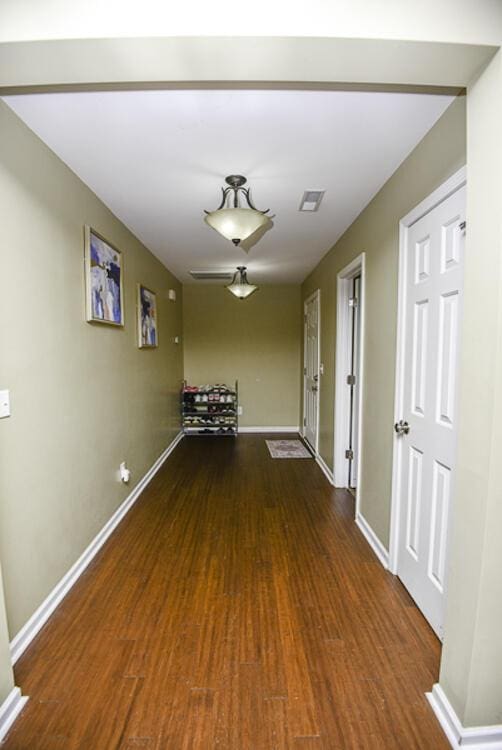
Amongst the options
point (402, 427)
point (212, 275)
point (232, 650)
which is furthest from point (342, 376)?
point (212, 275)

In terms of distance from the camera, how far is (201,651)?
158 centimetres

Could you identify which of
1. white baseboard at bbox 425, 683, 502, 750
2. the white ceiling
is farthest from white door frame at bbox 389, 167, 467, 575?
white baseboard at bbox 425, 683, 502, 750

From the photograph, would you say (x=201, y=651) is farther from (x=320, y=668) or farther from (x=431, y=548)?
(x=431, y=548)

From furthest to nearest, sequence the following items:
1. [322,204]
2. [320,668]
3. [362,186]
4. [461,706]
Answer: [322,204], [362,186], [320,668], [461,706]

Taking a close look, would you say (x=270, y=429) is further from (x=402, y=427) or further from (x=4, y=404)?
(x=4, y=404)

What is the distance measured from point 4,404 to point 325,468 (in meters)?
3.17

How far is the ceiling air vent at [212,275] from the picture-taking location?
4.69 meters

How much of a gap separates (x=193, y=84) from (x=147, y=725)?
236 centimetres

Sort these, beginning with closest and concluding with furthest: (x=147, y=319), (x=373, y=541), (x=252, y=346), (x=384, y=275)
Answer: (x=384, y=275)
(x=373, y=541)
(x=147, y=319)
(x=252, y=346)

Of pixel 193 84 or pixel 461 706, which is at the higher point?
pixel 193 84

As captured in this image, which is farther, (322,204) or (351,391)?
(351,391)

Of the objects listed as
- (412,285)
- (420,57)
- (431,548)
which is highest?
(420,57)

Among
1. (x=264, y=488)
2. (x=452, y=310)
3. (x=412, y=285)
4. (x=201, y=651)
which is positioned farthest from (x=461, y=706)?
(x=264, y=488)

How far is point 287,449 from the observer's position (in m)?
4.88
